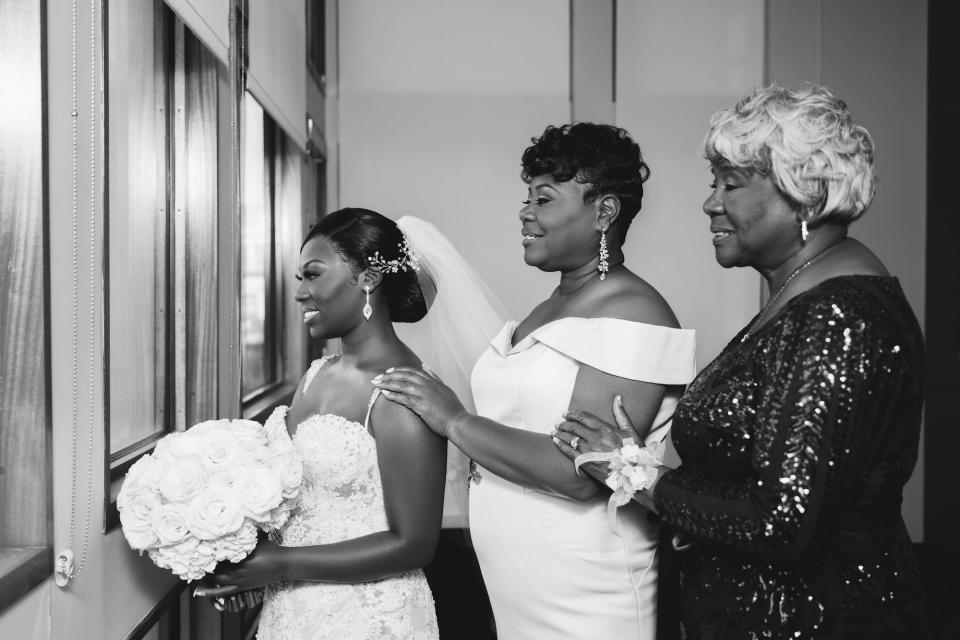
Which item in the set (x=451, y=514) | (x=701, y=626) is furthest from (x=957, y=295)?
(x=701, y=626)

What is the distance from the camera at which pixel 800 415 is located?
118cm

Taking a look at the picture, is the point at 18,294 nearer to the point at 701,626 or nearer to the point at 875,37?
the point at 701,626

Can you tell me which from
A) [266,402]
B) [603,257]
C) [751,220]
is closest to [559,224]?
[603,257]

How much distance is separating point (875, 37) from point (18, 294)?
216 inches

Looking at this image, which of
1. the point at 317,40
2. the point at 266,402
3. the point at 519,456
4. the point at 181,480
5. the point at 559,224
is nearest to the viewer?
the point at 181,480

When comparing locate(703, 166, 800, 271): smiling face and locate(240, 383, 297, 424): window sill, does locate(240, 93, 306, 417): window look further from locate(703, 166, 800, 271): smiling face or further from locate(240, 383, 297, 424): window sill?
locate(703, 166, 800, 271): smiling face

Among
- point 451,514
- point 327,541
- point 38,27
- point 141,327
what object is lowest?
point 451,514

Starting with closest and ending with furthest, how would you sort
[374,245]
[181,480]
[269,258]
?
1. [181,480]
2. [374,245]
3. [269,258]

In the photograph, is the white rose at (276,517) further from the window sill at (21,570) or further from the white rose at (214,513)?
the window sill at (21,570)

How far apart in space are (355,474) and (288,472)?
218 millimetres

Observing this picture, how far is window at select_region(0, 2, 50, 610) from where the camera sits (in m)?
1.33

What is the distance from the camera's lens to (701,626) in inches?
55.3

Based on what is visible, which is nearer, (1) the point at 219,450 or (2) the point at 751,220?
(2) the point at 751,220

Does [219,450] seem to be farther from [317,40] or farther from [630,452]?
[317,40]
